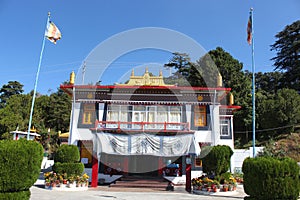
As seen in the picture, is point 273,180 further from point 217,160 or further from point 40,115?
point 40,115

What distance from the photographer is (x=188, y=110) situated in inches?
766

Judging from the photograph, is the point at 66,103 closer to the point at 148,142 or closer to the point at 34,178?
the point at 148,142

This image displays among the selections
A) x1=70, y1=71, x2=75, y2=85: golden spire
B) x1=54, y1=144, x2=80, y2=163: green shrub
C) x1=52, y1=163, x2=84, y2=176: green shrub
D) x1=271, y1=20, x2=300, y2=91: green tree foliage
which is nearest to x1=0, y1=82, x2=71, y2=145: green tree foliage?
x1=70, y1=71, x2=75, y2=85: golden spire

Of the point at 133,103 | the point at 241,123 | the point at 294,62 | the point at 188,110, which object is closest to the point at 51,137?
the point at 133,103

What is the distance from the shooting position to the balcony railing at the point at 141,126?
1702cm

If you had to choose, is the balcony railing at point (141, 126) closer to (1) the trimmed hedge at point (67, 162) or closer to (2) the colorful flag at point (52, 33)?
(1) the trimmed hedge at point (67, 162)

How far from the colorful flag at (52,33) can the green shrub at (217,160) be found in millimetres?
11958

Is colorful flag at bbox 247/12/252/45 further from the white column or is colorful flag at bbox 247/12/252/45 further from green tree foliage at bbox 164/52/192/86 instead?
green tree foliage at bbox 164/52/192/86

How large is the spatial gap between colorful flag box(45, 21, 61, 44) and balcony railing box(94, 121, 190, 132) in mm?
6164

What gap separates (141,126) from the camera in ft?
60.1

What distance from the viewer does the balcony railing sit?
670 inches

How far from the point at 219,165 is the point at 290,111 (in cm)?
1875

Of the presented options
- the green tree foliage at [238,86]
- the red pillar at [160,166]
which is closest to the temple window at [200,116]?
the red pillar at [160,166]

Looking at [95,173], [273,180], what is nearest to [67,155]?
[95,173]
